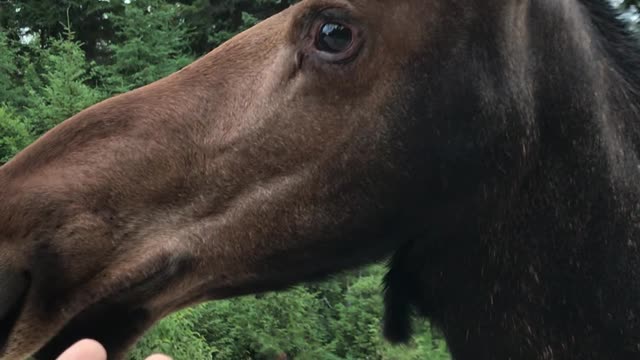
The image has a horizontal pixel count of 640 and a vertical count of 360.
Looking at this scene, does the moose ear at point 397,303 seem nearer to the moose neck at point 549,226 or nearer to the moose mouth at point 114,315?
the moose neck at point 549,226

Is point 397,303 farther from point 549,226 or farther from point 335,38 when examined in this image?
point 335,38

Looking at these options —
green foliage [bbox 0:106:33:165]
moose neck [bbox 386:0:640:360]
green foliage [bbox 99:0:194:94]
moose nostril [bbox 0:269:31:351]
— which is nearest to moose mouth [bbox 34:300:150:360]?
moose nostril [bbox 0:269:31:351]

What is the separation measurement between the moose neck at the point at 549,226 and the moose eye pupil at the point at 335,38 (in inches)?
15.5

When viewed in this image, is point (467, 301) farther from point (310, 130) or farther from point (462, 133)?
point (310, 130)

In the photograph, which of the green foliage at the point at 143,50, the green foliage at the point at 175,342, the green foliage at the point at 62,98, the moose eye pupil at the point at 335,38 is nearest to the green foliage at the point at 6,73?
the green foliage at the point at 143,50

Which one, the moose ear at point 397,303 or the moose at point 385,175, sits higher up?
the moose at point 385,175

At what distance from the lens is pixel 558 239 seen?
192 centimetres

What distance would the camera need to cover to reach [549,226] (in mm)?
1929

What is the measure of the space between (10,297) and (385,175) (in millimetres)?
Result: 932

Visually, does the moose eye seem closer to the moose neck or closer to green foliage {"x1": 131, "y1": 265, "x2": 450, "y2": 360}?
the moose neck

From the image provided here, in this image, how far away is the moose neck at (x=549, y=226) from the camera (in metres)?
1.88

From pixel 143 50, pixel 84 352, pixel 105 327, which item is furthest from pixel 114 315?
pixel 143 50

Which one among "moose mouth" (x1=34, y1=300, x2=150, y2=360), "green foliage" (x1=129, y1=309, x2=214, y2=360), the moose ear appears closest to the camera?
"moose mouth" (x1=34, y1=300, x2=150, y2=360)

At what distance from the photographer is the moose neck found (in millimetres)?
1881
